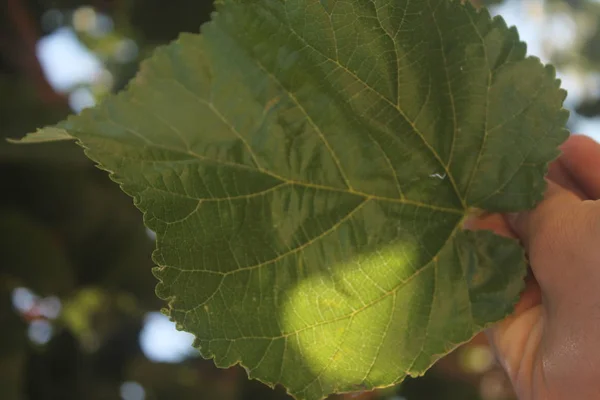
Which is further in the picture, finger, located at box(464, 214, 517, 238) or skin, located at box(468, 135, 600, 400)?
finger, located at box(464, 214, 517, 238)

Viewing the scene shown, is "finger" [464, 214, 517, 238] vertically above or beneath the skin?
above

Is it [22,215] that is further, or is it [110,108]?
[22,215]

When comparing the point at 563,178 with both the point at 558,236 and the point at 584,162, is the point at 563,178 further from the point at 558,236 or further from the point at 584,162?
the point at 558,236

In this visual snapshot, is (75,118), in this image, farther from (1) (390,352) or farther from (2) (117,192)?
(2) (117,192)

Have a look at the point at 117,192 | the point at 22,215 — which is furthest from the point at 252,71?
the point at 117,192

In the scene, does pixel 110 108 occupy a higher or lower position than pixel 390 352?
higher

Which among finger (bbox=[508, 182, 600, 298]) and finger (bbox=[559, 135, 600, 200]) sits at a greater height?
finger (bbox=[559, 135, 600, 200])

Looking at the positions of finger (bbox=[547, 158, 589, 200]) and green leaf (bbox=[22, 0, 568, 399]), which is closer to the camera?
green leaf (bbox=[22, 0, 568, 399])
